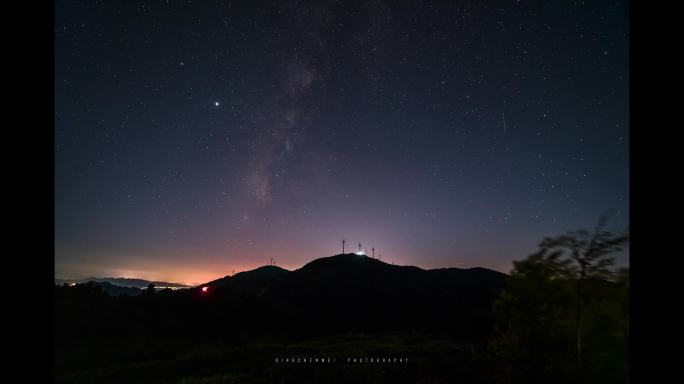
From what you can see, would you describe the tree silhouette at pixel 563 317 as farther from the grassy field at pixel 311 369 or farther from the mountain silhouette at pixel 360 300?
the mountain silhouette at pixel 360 300

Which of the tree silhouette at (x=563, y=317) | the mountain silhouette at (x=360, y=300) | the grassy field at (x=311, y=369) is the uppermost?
the tree silhouette at (x=563, y=317)

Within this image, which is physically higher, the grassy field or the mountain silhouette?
the grassy field

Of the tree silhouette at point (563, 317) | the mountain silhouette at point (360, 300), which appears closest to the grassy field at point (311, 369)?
the tree silhouette at point (563, 317)

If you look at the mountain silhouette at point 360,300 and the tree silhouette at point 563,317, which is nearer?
the tree silhouette at point 563,317

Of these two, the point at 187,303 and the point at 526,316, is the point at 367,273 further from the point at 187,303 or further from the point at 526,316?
the point at 526,316

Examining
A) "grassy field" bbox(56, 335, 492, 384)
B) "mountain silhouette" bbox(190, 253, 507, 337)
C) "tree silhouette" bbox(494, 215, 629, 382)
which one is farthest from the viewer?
"mountain silhouette" bbox(190, 253, 507, 337)

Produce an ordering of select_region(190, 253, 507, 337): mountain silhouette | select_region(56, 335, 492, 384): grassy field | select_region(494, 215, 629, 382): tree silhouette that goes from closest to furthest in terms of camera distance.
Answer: select_region(494, 215, 629, 382): tree silhouette → select_region(56, 335, 492, 384): grassy field → select_region(190, 253, 507, 337): mountain silhouette

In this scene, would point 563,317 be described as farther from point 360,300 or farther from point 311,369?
point 360,300

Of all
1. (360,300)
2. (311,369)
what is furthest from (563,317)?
(360,300)

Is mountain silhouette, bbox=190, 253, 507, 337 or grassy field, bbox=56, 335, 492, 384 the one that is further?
mountain silhouette, bbox=190, 253, 507, 337

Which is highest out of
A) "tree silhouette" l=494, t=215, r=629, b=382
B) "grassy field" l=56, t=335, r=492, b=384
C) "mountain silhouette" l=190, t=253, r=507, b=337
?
"tree silhouette" l=494, t=215, r=629, b=382

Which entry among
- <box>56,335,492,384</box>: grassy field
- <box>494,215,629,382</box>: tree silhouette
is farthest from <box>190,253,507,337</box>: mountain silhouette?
<box>494,215,629,382</box>: tree silhouette

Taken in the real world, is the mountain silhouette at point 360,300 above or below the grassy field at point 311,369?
below

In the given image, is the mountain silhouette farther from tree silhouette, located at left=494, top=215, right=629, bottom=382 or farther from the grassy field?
tree silhouette, located at left=494, top=215, right=629, bottom=382
